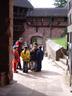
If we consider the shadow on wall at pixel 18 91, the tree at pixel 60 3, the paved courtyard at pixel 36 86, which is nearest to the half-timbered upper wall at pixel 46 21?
the tree at pixel 60 3

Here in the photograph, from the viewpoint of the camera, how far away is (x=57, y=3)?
67.0 m

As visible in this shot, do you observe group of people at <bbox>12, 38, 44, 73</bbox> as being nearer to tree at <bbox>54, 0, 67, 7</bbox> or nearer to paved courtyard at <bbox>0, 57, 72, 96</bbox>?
paved courtyard at <bbox>0, 57, 72, 96</bbox>

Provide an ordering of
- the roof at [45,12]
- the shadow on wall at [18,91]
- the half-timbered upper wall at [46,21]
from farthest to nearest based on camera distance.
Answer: the half-timbered upper wall at [46,21], the roof at [45,12], the shadow on wall at [18,91]

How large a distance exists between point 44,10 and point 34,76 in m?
34.3

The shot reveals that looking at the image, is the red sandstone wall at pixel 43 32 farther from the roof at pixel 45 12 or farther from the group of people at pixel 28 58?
the group of people at pixel 28 58

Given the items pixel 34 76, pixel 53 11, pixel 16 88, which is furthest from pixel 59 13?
pixel 16 88

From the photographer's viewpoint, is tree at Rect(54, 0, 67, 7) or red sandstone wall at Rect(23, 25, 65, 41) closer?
red sandstone wall at Rect(23, 25, 65, 41)

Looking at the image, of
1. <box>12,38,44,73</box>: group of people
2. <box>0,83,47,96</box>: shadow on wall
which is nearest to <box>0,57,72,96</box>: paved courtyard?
<box>0,83,47,96</box>: shadow on wall

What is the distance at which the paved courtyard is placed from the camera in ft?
34.3

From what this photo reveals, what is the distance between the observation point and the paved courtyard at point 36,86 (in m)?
10.5

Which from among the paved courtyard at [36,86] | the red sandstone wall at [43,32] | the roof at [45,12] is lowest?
the red sandstone wall at [43,32]

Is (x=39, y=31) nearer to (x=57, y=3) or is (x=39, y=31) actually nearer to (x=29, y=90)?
(x=57, y=3)

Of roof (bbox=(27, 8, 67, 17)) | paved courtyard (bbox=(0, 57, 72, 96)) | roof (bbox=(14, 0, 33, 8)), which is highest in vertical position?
roof (bbox=(14, 0, 33, 8))

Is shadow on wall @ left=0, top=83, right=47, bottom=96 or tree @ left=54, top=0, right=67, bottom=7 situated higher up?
tree @ left=54, top=0, right=67, bottom=7
